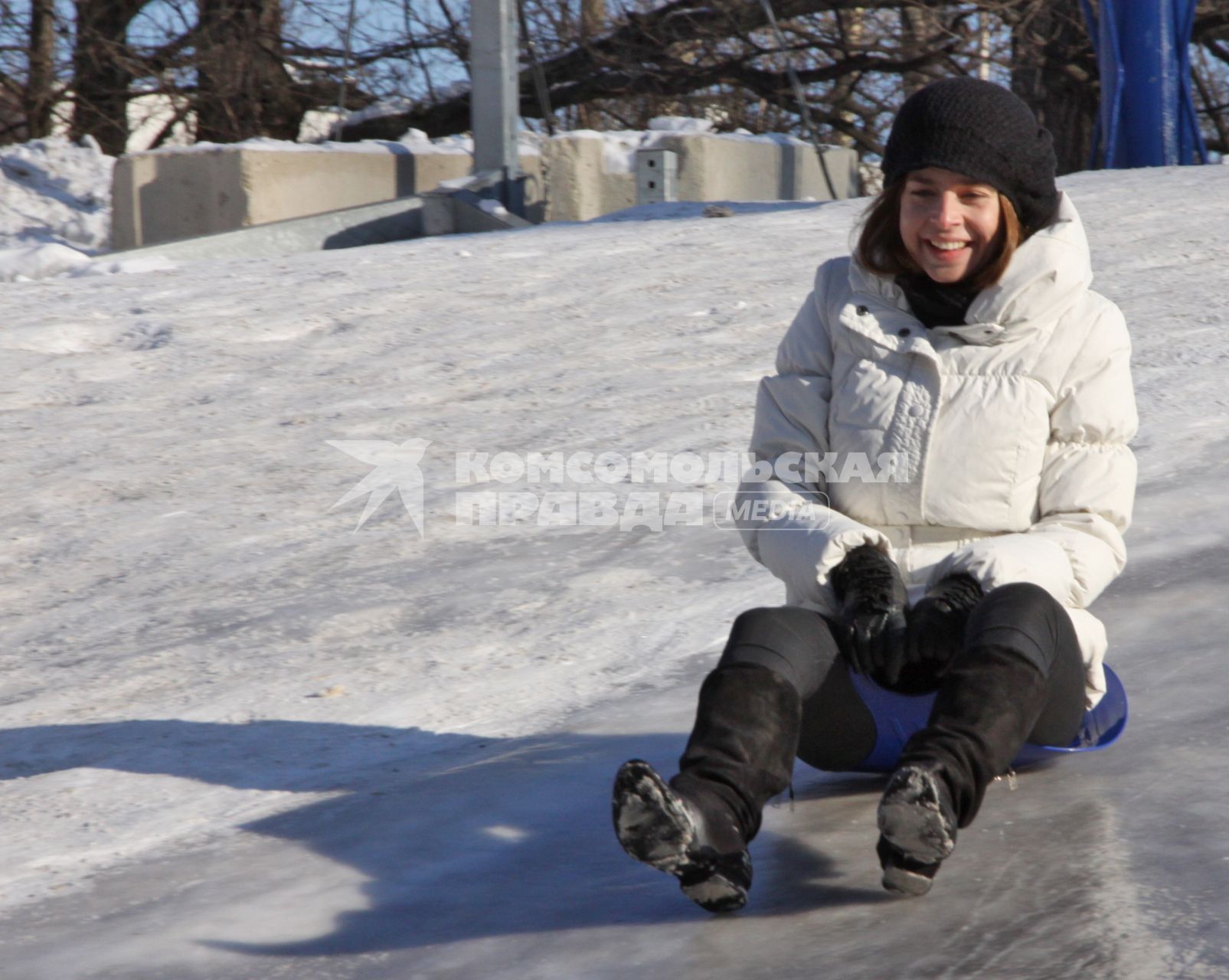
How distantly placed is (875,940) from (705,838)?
0.23m

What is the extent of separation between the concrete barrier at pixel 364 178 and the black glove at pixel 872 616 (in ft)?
25.8

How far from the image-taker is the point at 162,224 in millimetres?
9930

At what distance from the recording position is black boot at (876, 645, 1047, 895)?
1840mm

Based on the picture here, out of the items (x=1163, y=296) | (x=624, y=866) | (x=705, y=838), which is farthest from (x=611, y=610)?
(x=1163, y=296)

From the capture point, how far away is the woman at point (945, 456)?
7.03ft

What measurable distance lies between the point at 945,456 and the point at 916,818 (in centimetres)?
69

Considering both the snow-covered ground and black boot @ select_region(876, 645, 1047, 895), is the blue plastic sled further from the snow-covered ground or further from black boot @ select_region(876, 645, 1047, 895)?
black boot @ select_region(876, 645, 1047, 895)

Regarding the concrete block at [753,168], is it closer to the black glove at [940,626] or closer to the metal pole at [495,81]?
the metal pole at [495,81]

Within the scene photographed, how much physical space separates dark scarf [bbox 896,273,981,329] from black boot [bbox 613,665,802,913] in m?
0.69

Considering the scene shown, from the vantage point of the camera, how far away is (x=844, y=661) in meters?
2.23

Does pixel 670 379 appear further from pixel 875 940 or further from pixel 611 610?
pixel 875 940

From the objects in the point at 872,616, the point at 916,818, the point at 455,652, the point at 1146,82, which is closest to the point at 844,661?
the point at 872,616

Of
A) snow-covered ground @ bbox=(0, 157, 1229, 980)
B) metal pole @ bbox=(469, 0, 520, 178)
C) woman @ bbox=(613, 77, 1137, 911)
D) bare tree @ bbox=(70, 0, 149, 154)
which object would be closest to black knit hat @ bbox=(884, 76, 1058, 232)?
woman @ bbox=(613, 77, 1137, 911)

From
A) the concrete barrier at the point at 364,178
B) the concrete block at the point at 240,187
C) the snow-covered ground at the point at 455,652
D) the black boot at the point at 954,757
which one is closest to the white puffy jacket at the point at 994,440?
the black boot at the point at 954,757
